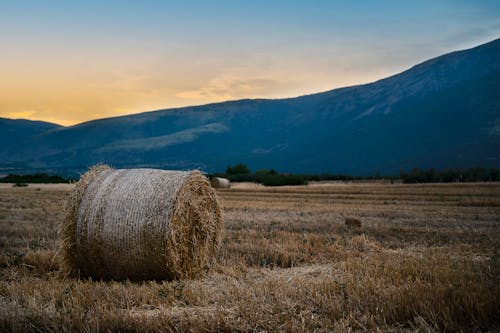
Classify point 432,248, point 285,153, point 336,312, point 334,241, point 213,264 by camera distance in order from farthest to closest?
point 285,153, point 334,241, point 432,248, point 213,264, point 336,312

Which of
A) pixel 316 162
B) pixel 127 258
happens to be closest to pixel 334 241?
pixel 127 258

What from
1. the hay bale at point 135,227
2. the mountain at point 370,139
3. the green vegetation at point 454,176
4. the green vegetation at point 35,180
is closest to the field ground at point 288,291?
the hay bale at point 135,227

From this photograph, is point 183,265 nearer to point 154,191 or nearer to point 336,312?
point 154,191

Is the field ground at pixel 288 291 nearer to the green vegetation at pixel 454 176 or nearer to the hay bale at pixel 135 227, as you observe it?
the hay bale at pixel 135 227

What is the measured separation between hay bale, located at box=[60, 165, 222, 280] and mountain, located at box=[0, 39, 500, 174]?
95.5 metres

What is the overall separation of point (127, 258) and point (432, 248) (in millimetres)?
5502

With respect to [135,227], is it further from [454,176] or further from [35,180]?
[35,180]

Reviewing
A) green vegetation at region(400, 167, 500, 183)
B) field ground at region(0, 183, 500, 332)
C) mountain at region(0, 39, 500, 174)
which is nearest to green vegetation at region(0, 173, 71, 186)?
green vegetation at region(400, 167, 500, 183)

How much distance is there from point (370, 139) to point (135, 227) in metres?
148

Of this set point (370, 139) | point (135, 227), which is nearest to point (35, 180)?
point (135, 227)

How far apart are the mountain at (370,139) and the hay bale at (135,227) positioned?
95493 millimetres

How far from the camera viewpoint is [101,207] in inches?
324

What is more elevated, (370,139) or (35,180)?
(370,139)

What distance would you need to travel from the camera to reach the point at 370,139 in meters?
151
